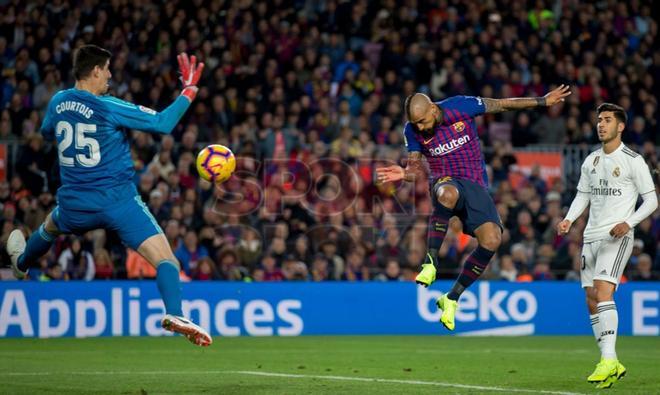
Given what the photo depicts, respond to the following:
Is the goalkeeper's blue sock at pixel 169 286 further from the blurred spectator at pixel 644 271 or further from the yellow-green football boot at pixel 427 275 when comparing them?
the blurred spectator at pixel 644 271

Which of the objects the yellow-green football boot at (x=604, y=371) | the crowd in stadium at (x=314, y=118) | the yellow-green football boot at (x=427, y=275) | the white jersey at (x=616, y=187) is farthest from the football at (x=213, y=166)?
the crowd in stadium at (x=314, y=118)

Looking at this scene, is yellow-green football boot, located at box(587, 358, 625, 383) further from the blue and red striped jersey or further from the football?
the football

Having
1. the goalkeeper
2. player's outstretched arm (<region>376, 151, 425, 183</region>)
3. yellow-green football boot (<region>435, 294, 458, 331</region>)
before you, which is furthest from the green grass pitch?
player's outstretched arm (<region>376, 151, 425, 183</region>)

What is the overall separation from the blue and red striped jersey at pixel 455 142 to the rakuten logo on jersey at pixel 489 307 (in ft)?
24.2

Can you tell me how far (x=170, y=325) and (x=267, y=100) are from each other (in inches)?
495

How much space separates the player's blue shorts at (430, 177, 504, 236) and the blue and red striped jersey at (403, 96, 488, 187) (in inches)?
4.3

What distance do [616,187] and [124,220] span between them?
4.84 meters

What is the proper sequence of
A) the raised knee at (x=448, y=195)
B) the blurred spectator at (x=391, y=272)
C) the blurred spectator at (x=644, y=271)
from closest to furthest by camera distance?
the raised knee at (x=448, y=195) < the blurred spectator at (x=391, y=272) < the blurred spectator at (x=644, y=271)

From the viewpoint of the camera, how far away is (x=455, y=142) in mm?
11578

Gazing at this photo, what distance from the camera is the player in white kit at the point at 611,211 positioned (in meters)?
11.0

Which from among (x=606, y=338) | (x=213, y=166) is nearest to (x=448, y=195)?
(x=606, y=338)

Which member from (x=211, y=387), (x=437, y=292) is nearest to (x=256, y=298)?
(x=437, y=292)

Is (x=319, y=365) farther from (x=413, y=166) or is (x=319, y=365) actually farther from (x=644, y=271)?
(x=644, y=271)

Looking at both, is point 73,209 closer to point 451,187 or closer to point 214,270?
point 451,187
